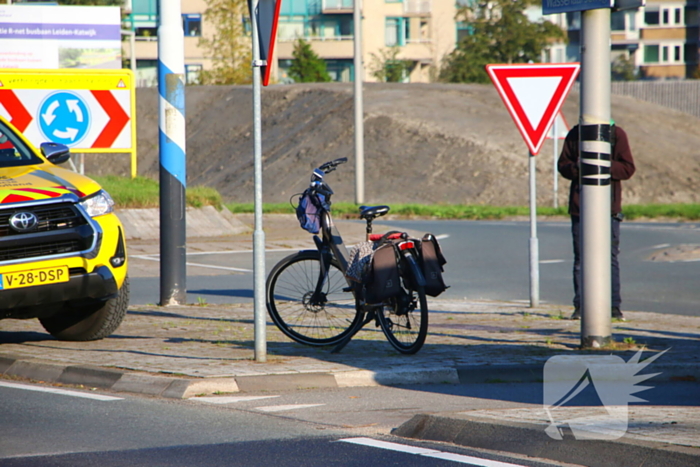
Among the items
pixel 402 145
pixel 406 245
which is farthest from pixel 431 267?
pixel 402 145

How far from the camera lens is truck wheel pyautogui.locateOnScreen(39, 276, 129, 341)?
905 cm

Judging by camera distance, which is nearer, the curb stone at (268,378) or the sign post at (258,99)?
the curb stone at (268,378)

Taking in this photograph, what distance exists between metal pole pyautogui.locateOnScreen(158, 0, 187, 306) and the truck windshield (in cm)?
245

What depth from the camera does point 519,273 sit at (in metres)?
15.6

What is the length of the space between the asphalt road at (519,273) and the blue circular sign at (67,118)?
2.72 meters

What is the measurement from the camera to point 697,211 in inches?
1190

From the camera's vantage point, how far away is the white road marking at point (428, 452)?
505cm

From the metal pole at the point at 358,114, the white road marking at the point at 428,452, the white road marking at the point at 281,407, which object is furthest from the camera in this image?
the metal pole at the point at 358,114

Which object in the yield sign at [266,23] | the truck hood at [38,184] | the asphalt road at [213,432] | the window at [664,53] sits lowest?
the asphalt road at [213,432]

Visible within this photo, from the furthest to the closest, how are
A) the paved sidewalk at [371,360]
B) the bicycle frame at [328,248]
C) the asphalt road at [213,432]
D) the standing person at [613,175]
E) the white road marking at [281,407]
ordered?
the standing person at [613,175]
the bicycle frame at [328,248]
the white road marking at [281,407]
the paved sidewalk at [371,360]
the asphalt road at [213,432]

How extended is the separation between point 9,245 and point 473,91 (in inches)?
1867

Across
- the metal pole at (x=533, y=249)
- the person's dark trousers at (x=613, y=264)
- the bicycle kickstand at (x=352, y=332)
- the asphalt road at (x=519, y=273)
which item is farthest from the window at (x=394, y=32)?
the bicycle kickstand at (x=352, y=332)

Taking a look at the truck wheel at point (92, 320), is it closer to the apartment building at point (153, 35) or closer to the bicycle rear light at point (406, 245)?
the bicycle rear light at point (406, 245)

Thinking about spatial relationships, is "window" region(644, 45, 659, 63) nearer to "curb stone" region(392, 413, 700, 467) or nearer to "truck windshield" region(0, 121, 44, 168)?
"truck windshield" region(0, 121, 44, 168)
